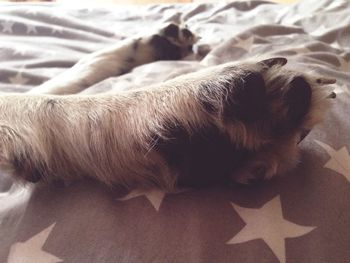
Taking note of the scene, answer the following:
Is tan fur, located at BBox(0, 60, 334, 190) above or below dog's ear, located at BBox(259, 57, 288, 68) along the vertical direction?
below

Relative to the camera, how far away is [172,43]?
39.4 inches

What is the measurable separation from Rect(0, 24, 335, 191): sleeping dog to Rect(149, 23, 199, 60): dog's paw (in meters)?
0.43

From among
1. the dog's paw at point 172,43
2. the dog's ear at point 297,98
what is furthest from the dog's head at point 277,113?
the dog's paw at point 172,43

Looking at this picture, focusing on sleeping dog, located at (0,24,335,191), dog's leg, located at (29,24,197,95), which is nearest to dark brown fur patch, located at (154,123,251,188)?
sleeping dog, located at (0,24,335,191)

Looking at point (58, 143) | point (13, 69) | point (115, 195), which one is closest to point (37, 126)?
point (58, 143)

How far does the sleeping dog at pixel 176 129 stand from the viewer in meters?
0.45

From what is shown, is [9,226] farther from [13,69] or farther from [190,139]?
[13,69]

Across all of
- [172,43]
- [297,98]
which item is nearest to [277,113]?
[297,98]

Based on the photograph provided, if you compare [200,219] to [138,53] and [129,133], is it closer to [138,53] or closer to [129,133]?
[129,133]

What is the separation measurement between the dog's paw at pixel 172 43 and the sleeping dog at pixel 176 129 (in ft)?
1.41

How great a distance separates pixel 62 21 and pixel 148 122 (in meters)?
0.96

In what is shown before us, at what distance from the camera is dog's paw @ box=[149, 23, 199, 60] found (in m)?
0.98

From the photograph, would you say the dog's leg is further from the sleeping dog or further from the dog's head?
the dog's head

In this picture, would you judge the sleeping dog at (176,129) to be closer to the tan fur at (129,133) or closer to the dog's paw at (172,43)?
the tan fur at (129,133)
